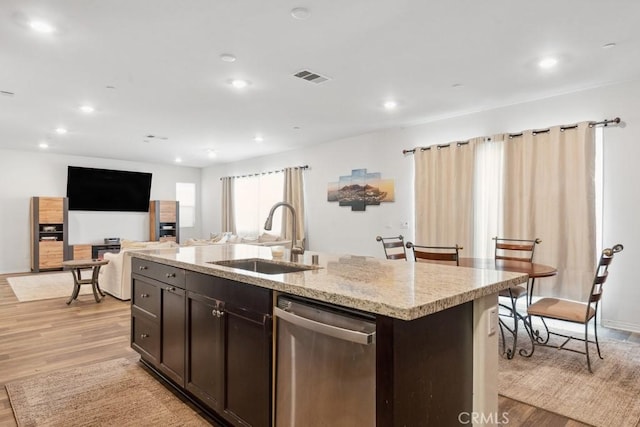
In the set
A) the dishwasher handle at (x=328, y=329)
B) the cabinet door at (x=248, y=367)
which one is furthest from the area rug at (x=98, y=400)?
the dishwasher handle at (x=328, y=329)

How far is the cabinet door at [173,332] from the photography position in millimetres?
2469

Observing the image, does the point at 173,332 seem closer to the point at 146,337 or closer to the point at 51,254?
the point at 146,337

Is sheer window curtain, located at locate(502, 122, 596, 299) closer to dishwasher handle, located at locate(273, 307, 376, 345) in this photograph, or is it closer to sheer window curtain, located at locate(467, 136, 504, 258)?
sheer window curtain, located at locate(467, 136, 504, 258)

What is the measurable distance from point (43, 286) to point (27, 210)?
284 cm

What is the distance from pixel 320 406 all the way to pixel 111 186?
9.14 metres

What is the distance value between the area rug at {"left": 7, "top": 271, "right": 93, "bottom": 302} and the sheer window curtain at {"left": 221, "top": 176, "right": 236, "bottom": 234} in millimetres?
3536

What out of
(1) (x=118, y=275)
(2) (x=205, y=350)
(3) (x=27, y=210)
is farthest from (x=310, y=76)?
(3) (x=27, y=210)

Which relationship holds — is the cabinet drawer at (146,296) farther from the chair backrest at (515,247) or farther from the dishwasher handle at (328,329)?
the chair backrest at (515,247)

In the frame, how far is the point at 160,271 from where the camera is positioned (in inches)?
108

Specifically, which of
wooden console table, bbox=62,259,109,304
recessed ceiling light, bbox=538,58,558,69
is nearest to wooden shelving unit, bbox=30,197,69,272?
wooden console table, bbox=62,259,109,304

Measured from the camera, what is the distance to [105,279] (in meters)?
5.86

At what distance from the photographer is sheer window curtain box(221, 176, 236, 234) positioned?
9.62 m

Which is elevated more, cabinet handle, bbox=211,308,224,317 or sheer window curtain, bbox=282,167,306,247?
sheer window curtain, bbox=282,167,306,247

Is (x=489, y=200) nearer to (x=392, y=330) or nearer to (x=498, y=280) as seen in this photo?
(x=498, y=280)
